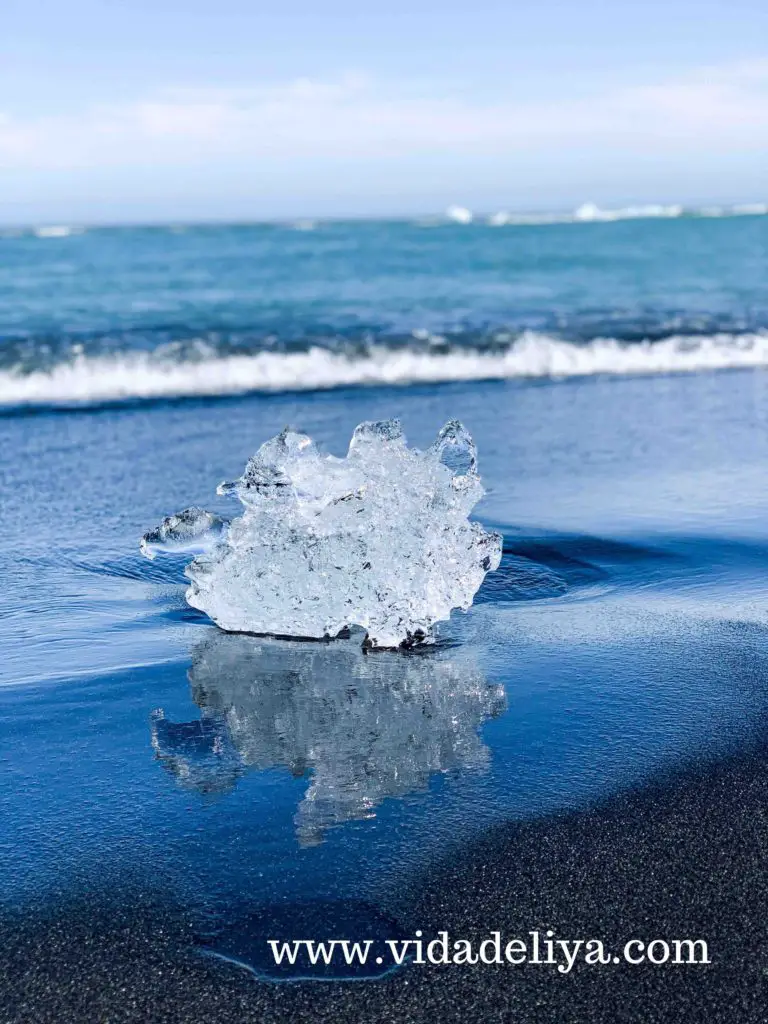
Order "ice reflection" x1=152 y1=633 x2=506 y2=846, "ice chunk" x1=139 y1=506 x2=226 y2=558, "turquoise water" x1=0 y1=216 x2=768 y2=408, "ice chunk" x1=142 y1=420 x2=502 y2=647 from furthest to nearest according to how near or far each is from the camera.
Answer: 1. "turquoise water" x1=0 y1=216 x2=768 y2=408
2. "ice chunk" x1=139 y1=506 x2=226 y2=558
3. "ice chunk" x1=142 y1=420 x2=502 y2=647
4. "ice reflection" x1=152 y1=633 x2=506 y2=846

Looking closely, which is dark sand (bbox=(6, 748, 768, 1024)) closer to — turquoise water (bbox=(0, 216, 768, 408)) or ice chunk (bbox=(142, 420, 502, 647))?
ice chunk (bbox=(142, 420, 502, 647))

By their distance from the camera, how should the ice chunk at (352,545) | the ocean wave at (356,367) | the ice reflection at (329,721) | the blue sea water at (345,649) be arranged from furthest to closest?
the ocean wave at (356,367) → the ice chunk at (352,545) → the ice reflection at (329,721) → the blue sea water at (345,649)

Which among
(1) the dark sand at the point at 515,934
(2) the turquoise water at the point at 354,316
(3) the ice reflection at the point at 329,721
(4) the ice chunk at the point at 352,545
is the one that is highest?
(2) the turquoise water at the point at 354,316

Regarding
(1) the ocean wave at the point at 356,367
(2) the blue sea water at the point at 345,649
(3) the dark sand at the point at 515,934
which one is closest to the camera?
(3) the dark sand at the point at 515,934

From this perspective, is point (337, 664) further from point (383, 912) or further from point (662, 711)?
point (383, 912)

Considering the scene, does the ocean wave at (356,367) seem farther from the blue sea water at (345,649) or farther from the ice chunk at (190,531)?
the ice chunk at (190,531)

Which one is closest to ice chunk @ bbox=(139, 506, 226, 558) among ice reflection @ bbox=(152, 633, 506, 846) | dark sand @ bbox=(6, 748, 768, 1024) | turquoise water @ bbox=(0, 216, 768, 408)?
ice reflection @ bbox=(152, 633, 506, 846)

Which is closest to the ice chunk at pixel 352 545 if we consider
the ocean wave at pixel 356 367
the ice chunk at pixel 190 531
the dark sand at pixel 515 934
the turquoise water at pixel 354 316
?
the ice chunk at pixel 190 531
